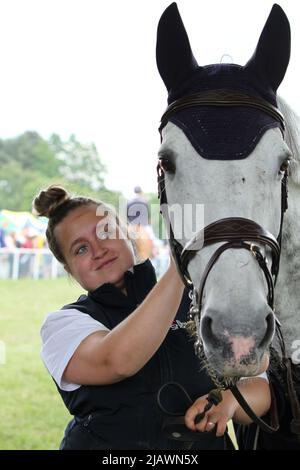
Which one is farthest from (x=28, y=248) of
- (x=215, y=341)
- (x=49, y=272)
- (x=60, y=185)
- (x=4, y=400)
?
(x=215, y=341)

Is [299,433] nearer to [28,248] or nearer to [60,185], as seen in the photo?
[60,185]

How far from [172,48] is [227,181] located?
23.8 inches

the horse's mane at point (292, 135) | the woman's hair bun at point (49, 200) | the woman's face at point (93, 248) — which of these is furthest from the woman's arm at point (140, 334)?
the woman's hair bun at point (49, 200)

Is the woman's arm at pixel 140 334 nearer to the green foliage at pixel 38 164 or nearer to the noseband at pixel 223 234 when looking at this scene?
the noseband at pixel 223 234

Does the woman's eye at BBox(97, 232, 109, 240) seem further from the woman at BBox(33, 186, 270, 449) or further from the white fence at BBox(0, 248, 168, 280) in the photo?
the white fence at BBox(0, 248, 168, 280)

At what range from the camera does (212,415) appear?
6.21ft

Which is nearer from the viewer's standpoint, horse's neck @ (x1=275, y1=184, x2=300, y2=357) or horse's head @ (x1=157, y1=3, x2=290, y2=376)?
horse's head @ (x1=157, y1=3, x2=290, y2=376)

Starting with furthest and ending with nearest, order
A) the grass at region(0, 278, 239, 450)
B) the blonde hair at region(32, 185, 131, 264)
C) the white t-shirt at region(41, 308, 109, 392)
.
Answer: the grass at region(0, 278, 239, 450) < the blonde hair at region(32, 185, 131, 264) < the white t-shirt at region(41, 308, 109, 392)

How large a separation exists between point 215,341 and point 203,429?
0.47 metres

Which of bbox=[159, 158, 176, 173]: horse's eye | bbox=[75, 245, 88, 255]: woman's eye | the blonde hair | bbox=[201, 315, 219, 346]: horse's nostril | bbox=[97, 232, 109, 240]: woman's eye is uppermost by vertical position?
bbox=[159, 158, 176, 173]: horse's eye

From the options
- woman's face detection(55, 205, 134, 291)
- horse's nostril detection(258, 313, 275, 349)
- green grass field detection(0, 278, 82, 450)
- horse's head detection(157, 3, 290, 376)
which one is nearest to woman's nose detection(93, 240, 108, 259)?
woman's face detection(55, 205, 134, 291)

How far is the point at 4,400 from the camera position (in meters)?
6.76

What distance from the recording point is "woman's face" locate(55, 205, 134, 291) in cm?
223

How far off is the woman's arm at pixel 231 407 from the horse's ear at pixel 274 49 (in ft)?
3.47
